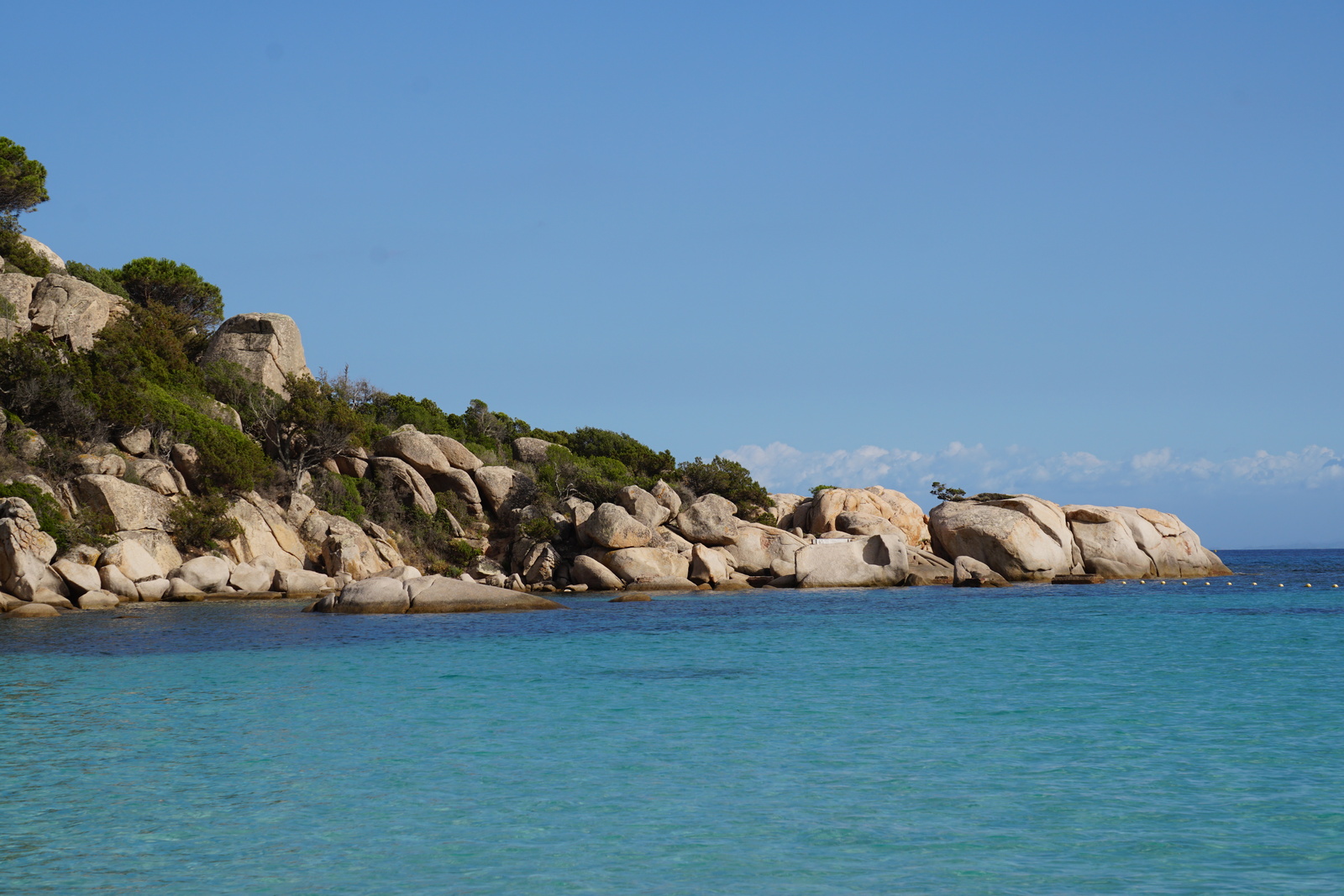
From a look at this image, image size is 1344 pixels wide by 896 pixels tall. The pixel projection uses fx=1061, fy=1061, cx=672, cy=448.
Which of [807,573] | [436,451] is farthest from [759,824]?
[436,451]

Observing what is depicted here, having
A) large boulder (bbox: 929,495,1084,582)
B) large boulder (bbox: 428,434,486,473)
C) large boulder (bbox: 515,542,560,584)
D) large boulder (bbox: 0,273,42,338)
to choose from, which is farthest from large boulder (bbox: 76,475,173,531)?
large boulder (bbox: 929,495,1084,582)

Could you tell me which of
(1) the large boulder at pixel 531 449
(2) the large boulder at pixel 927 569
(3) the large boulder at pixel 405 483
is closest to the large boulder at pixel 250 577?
(3) the large boulder at pixel 405 483

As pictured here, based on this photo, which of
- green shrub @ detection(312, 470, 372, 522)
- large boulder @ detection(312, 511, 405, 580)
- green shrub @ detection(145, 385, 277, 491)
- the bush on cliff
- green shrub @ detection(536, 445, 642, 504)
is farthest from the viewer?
green shrub @ detection(536, 445, 642, 504)

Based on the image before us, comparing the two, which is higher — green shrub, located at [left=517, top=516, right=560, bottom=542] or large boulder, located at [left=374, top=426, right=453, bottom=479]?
large boulder, located at [left=374, top=426, right=453, bottom=479]

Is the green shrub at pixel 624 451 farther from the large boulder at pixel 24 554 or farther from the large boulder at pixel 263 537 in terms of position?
the large boulder at pixel 24 554

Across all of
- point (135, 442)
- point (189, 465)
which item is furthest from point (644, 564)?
point (135, 442)

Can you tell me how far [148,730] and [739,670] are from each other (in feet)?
35.0

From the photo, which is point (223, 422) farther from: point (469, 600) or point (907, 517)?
point (907, 517)

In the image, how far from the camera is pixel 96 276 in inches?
2431

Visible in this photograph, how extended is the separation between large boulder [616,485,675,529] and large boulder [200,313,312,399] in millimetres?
18499

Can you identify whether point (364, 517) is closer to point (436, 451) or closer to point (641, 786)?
point (436, 451)

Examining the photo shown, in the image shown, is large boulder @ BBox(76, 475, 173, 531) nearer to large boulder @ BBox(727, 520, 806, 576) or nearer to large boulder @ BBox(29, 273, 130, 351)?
large boulder @ BBox(29, 273, 130, 351)

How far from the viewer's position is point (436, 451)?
56312 millimetres

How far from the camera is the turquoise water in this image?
8.46m
